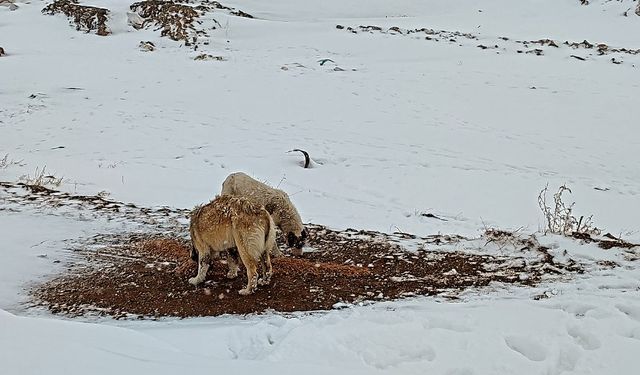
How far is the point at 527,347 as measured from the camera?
4.43 meters

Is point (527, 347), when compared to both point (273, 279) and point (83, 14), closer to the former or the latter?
point (273, 279)

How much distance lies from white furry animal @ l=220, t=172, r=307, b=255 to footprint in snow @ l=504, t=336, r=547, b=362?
3.06m

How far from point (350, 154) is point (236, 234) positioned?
9345 millimetres

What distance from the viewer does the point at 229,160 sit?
46.6 feet

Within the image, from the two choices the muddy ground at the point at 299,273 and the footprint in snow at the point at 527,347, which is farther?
the muddy ground at the point at 299,273

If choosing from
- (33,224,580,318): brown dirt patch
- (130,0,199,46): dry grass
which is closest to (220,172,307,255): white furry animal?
(33,224,580,318): brown dirt patch

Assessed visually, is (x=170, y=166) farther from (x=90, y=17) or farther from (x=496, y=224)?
(x=90, y=17)

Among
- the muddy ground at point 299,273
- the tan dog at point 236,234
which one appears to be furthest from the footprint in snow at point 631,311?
the tan dog at point 236,234

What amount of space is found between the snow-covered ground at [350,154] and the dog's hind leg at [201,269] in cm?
85

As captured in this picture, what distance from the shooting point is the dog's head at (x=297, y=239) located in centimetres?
714

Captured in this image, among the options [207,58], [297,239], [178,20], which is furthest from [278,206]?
[178,20]

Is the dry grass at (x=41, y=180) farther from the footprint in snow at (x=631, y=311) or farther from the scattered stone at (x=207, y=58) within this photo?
the scattered stone at (x=207, y=58)

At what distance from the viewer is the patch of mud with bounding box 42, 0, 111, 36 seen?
27.6 meters

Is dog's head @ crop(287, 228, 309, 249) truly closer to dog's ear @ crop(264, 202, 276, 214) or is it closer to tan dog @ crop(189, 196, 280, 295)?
dog's ear @ crop(264, 202, 276, 214)
